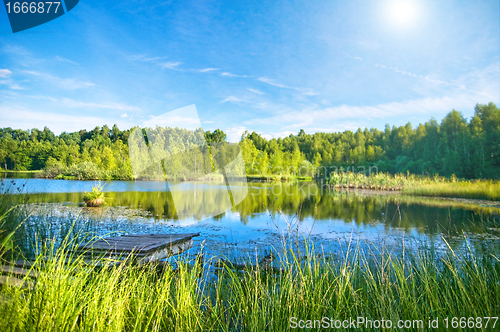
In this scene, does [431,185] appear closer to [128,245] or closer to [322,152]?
[128,245]

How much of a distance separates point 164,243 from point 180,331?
9.63 feet

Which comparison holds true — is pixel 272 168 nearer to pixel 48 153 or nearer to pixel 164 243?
pixel 48 153

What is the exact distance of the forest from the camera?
111 feet

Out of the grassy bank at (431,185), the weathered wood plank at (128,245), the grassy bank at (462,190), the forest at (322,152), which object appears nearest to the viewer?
the weathered wood plank at (128,245)

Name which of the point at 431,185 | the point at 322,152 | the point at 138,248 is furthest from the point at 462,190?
the point at 322,152

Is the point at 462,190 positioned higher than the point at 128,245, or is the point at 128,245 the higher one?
the point at 128,245

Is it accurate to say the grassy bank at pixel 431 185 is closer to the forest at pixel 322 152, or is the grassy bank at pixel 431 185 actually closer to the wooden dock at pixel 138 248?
the forest at pixel 322 152

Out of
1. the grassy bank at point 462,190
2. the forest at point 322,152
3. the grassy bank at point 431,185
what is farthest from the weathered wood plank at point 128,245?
the grassy bank at point 431,185

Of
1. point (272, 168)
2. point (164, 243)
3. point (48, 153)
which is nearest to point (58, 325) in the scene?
point (164, 243)

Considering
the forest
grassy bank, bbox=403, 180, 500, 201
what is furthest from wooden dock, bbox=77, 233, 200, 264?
grassy bank, bbox=403, 180, 500, 201

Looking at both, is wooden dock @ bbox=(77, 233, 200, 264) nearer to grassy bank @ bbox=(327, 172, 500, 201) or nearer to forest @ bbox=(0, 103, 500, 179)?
forest @ bbox=(0, 103, 500, 179)

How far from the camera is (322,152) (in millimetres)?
69188

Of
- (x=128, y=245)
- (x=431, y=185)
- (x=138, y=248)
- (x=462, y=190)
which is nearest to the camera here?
(x=138, y=248)

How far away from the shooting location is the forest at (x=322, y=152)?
33.9m
